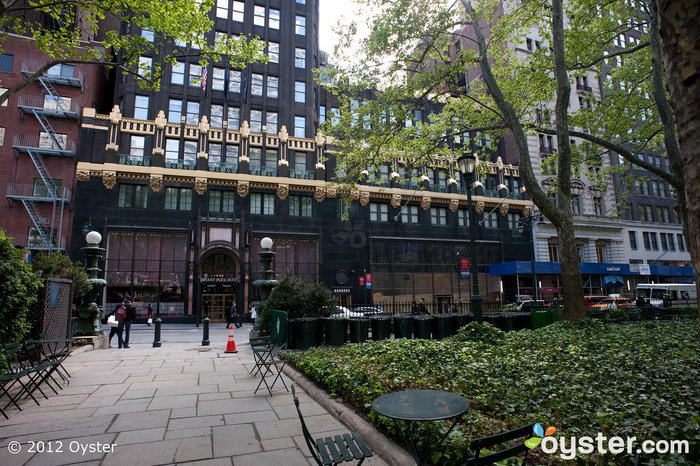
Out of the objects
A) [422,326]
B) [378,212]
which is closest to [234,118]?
[378,212]

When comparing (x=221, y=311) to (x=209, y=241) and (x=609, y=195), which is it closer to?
(x=209, y=241)

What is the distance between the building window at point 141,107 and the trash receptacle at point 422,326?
94.2 feet

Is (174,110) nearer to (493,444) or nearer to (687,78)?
(687,78)

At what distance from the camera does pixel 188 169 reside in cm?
2939

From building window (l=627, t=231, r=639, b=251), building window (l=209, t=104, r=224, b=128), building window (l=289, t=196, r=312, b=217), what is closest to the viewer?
building window (l=209, t=104, r=224, b=128)

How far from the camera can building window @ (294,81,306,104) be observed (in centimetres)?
3419

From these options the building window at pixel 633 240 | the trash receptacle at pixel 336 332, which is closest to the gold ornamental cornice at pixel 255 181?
the trash receptacle at pixel 336 332

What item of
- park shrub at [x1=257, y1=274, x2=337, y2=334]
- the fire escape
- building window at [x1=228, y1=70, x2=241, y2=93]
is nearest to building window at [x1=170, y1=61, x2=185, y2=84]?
building window at [x1=228, y1=70, x2=241, y2=93]

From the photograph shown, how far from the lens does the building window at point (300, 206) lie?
31594 mm

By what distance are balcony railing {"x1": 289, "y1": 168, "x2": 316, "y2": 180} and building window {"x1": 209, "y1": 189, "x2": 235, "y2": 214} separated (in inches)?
215

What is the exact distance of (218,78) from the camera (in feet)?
105

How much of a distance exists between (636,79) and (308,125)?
24203 millimetres

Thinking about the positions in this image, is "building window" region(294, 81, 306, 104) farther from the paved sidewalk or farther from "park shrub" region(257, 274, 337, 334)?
the paved sidewalk

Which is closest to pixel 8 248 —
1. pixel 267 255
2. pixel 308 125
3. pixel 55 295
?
pixel 55 295
